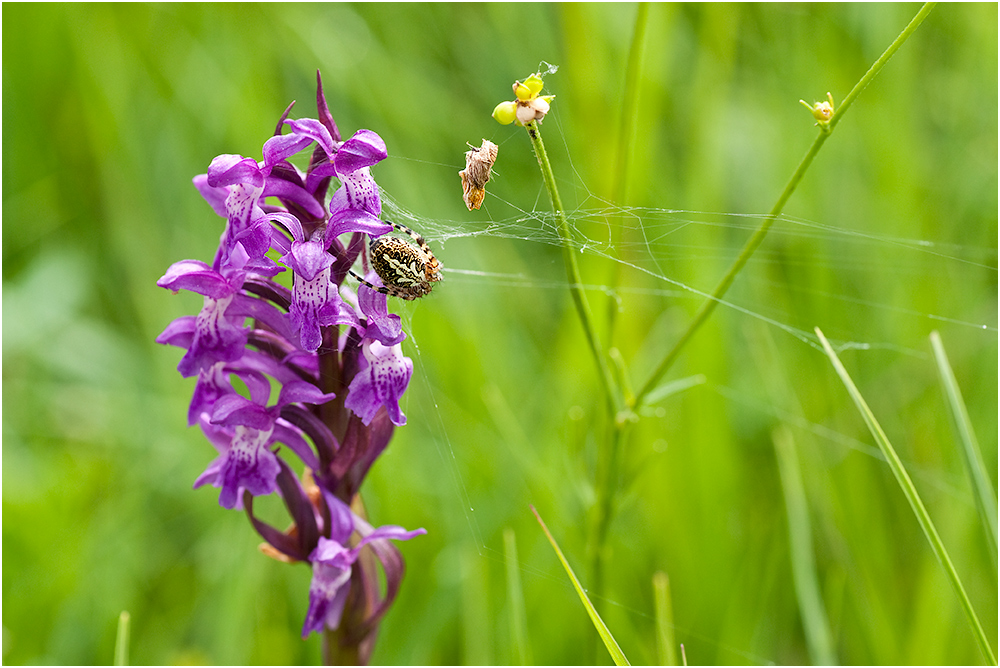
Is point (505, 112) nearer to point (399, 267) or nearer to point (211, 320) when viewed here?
point (399, 267)

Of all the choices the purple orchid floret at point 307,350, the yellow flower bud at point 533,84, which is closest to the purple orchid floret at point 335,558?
the purple orchid floret at point 307,350

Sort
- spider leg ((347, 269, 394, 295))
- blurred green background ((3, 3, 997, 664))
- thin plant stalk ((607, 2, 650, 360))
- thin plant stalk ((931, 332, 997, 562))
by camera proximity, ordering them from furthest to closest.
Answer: blurred green background ((3, 3, 997, 664)) < thin plant stalk ((607, 2, 650, 360)) < thin plant stalk ((931, 332, 997, 562)) < spider leg ((347, 269, 394, 295))

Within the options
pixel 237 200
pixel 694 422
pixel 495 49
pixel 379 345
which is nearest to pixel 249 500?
pixel 379 345

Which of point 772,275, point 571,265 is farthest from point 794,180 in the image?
point 772,275

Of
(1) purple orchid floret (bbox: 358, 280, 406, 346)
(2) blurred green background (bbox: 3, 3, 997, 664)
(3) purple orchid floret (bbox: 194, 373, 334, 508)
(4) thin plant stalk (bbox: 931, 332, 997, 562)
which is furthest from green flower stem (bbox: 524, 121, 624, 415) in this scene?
(4) thin plant stalk (bbox: 931, 332, 997, 562)

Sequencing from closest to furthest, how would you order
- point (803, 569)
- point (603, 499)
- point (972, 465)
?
point (972, 465), point (603, 499), point (803, 569)

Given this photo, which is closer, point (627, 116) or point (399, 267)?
point (399, 267)

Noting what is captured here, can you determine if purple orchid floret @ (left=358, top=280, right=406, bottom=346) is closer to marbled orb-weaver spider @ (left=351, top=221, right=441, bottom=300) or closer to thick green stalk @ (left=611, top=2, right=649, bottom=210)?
marbled orb-weaver spider @ (left=351, top=221, right=441, bottom=300)
